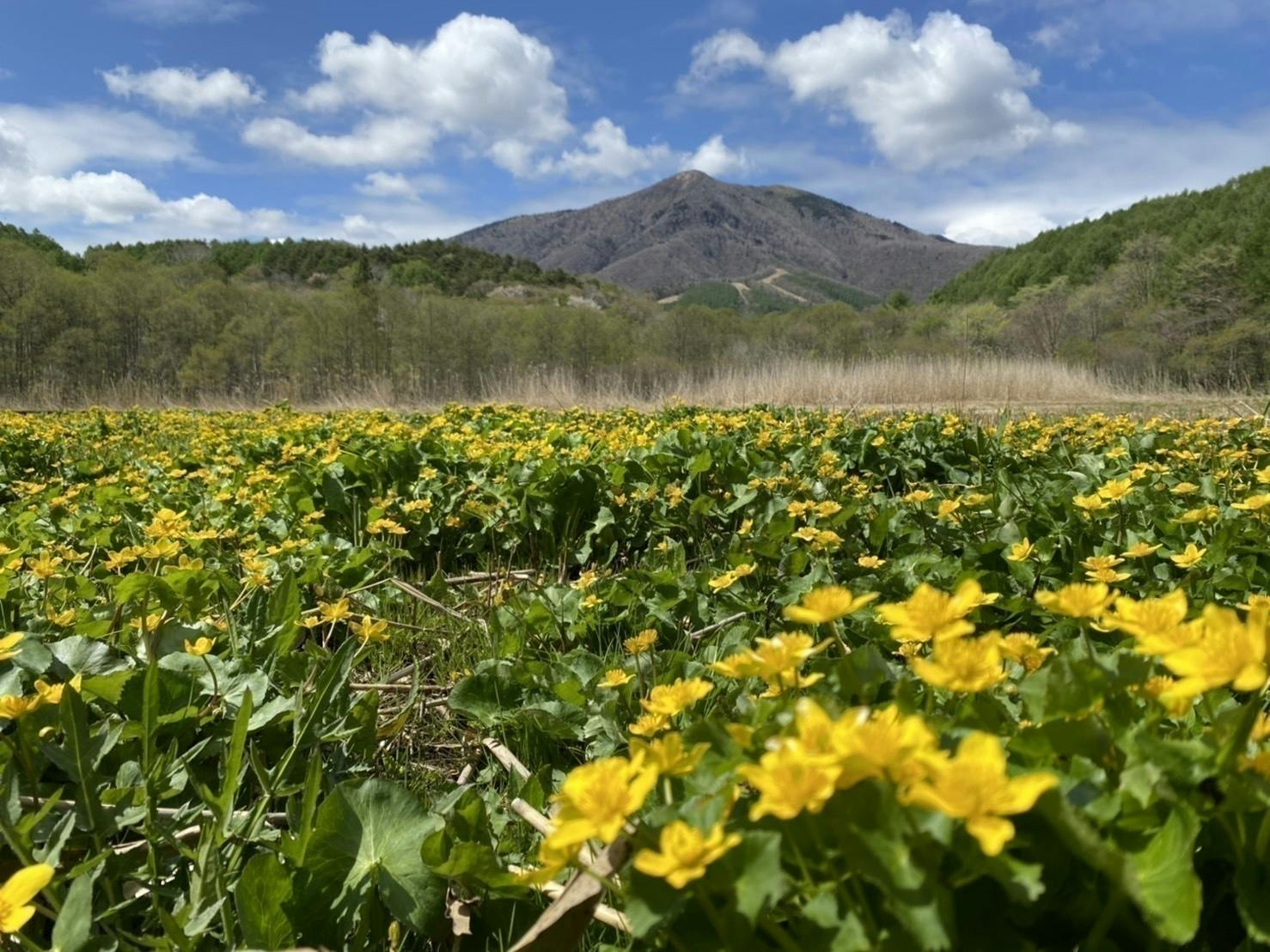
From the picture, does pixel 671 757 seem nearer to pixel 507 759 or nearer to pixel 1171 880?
pixel 1171 880

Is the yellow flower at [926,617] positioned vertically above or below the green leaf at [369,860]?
above

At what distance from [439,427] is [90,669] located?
Answer: 13.0 ft

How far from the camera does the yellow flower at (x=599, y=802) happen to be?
47 centimetres

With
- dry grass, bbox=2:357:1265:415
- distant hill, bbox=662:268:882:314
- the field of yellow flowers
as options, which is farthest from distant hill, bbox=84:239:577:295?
distant hill, bbox=662:268:882:314

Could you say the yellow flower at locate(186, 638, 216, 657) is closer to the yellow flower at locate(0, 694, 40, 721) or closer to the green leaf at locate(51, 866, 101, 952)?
the yellow flower at locate(0, 694, 40, 721)

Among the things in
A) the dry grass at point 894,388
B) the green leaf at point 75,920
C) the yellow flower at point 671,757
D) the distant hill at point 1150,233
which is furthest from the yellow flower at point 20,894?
the distant hill at point 1150,233

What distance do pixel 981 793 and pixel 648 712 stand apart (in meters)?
0.74

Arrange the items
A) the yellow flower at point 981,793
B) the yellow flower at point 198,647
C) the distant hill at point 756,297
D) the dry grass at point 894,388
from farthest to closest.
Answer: the distant hill at point 756,297
the dry grass at point 894,388
the yellow flower at point 198,647
the yellow flower at point 981,793

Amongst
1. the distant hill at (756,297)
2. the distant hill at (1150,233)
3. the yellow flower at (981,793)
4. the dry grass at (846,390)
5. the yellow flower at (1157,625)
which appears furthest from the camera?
the distant hill at (756,297)

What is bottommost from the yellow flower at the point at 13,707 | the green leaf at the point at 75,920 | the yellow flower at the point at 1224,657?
the green leaf at the point at 75,920

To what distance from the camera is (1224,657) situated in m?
0.48

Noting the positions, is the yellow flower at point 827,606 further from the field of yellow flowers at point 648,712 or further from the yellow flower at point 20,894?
the yellow flower at point 20,894

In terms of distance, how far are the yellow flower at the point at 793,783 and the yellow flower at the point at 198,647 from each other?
1.05 meters

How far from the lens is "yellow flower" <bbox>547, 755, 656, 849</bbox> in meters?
0.47
